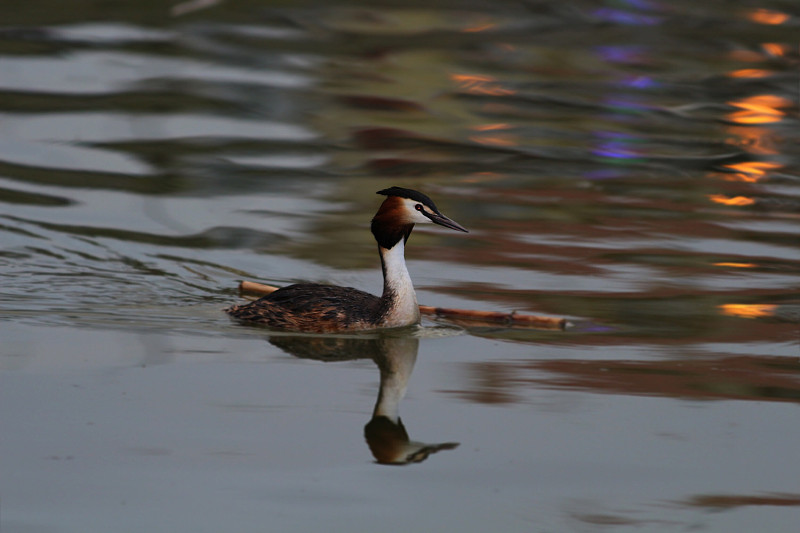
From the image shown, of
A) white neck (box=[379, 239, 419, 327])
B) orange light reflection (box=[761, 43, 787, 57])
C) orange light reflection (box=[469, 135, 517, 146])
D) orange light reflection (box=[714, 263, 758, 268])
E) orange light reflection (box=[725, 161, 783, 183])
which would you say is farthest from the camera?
orange light reflection (box=[761, 43, 787, 57])

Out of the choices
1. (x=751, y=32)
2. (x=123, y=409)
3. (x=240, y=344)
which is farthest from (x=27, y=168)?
(x=751, y=32)

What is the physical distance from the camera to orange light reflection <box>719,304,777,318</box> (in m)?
9.66

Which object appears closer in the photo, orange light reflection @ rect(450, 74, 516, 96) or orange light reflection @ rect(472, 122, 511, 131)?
orange light reflection @ rect(472, 122, 511, 131)

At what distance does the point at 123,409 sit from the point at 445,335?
8.64 ft

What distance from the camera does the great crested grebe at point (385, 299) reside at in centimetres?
893

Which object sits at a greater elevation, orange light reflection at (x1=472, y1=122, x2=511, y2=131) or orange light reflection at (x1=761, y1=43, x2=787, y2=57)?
orange light reflection at (x1=761, y1=43, x2=787, y2=57)

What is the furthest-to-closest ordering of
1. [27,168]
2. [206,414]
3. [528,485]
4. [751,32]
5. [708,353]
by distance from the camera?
[751,32], [27,168], [708,353], [206,414], [528,485]

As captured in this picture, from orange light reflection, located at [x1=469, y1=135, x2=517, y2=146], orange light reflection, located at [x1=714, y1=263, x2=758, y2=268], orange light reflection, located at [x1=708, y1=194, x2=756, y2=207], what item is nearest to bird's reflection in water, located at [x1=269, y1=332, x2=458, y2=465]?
orange light reflection, located at [x1=714, y1=263, x2=758, y2=268]

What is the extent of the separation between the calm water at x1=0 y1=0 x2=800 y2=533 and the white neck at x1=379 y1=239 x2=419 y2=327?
155 millimetres

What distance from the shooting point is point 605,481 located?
6227 millimetres

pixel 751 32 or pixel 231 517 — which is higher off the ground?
pixel 751 32

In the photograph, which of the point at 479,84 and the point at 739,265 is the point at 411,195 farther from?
the point at 479,84

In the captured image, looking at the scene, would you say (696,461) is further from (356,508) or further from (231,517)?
(231,517)

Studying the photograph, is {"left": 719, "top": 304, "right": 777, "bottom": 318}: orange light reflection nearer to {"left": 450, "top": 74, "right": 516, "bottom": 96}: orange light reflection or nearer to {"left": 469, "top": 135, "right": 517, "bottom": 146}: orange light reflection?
{"left": 469, "top": 135, "right": 517, "bottom": 146}: orange light reflection
